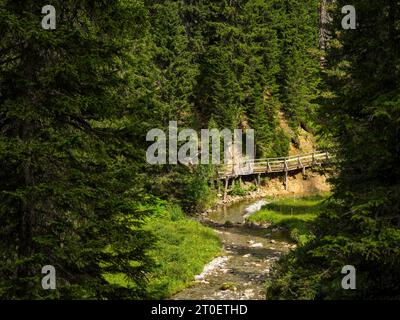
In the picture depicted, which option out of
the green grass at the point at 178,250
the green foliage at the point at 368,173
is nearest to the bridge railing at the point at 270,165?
the green grass at the point at 178,250

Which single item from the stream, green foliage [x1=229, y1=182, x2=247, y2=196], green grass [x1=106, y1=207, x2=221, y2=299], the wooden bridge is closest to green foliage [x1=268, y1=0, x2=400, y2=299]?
the stream

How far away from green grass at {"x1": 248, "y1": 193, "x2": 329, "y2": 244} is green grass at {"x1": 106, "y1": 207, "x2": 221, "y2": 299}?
5.13 meters

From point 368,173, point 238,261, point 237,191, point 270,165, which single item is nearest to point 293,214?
point 237,191

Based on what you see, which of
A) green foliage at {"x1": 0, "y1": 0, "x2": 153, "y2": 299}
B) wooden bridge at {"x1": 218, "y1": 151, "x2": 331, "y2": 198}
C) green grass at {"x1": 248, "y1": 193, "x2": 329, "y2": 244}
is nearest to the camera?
green foliage at {"x1": 0, "y1": 0, "x2": 153, "y2": 299}

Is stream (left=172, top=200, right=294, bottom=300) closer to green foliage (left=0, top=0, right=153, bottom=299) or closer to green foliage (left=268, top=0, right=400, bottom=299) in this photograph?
green foliage (left=268, top=0, right=400, bottom=299)

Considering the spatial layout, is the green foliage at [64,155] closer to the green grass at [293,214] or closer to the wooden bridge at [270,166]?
the green grass at [293,214]

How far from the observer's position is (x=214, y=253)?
916 inches

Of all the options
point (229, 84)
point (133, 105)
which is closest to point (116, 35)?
point (133, 105)

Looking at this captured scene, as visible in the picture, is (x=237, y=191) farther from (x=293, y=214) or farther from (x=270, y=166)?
(x=293, y=214)

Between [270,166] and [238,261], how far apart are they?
951 inches

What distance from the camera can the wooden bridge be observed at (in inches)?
1644

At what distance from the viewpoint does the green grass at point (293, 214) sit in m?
27.6

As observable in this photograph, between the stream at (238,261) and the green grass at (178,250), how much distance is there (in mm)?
432
